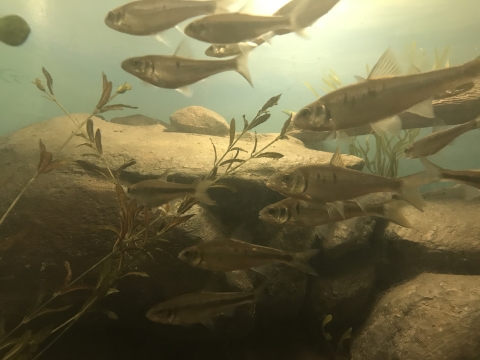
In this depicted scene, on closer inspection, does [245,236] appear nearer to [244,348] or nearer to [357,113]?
[244,348]

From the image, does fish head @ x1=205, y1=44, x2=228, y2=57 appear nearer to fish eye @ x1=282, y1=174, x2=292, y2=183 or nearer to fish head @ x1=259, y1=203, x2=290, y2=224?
fish eye @ x1=282, y1=174, x2=292, y2=183

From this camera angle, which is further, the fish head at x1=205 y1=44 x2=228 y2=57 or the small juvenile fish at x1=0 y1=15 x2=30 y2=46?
the small juvenile fish at x1=0 y1=15 x2=30 y2=46

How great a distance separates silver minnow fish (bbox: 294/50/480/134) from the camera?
1.85 m

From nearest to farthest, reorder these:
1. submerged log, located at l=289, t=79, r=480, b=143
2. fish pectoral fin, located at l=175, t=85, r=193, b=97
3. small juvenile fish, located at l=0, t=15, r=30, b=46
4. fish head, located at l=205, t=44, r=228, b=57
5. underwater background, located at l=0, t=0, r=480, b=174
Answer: fish pectoral fin, located at l=175, t=85, r=193, b=97 < fish head, located at l=205, t=44, r=228, b=57 < small juvenile fish, located at l=0, t=15, r=30, b=46 < submerged log, located at l=289, t=79, r=480, b=143 < underwater background, located at l=0, t=0, r=480, b=174

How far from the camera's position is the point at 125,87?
277 centimetres

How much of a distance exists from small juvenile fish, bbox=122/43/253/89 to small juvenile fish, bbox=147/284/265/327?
5.39ft

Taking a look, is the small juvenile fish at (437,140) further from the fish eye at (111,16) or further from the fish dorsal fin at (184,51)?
the fish eye at (111,16)

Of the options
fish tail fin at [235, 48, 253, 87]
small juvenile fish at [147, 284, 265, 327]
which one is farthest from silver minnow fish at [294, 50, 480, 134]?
small juvenile fish at [147, 284, 265, 327]

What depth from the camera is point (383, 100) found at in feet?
6.19

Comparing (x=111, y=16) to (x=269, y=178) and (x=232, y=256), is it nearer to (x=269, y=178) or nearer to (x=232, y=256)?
(x=269, y=178)

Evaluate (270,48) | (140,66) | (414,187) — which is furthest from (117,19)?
(270,48)

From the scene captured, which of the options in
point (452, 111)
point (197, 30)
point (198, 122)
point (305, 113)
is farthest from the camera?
point (198, 122)

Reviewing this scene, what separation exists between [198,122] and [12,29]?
3.15 m

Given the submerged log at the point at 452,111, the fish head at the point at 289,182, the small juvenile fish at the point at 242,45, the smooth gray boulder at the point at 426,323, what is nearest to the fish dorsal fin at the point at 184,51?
the small juvenile fish at the point at 242,45
